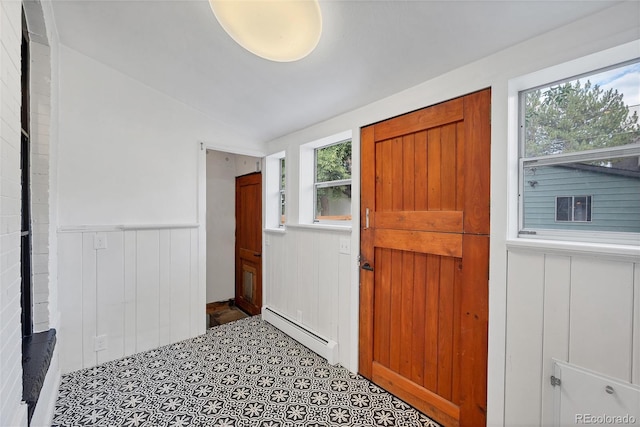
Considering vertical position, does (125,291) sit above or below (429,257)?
below

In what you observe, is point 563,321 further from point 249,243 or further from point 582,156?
point 249,243

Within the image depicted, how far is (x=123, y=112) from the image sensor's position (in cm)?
240

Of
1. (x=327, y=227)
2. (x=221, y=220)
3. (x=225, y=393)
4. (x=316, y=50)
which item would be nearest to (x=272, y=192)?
(x=327, y=227)

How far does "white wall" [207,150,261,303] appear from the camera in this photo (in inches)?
157

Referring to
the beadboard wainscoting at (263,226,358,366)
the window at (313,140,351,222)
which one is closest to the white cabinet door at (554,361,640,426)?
the beadboard wainscoting at (263,226,358,366)

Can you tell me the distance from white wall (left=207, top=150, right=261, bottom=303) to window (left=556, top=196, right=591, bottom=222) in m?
3.41

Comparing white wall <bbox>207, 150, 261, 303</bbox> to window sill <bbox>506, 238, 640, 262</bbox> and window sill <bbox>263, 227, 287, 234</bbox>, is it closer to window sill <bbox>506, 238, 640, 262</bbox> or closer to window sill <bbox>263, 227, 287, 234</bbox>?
window sill <bbox>263, 227, 287, 234</bbox>

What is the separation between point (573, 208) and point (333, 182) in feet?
5.62

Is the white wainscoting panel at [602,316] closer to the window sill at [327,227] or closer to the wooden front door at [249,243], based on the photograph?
the window sill at [327,227]

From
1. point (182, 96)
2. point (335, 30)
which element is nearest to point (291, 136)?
point (182, 96)

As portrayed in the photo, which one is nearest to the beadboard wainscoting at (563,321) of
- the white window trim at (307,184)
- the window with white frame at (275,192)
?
the white window trim at (307,184)

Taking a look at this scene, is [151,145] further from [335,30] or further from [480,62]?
[480,62]

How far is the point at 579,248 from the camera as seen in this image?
1171mm

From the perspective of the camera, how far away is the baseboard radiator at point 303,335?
7.66 ft
